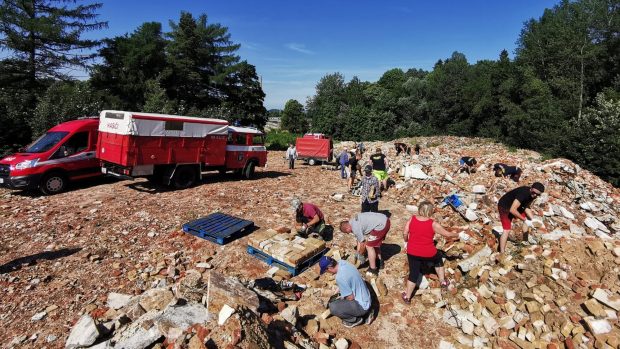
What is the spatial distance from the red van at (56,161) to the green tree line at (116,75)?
6210 millimetres

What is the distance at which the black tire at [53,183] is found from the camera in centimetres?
1008

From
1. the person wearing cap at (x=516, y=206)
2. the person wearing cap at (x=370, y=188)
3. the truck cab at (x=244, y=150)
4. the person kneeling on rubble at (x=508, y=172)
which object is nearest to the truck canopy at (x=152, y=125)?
the truck cab at (x=244, y=150)

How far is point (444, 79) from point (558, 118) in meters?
24.7

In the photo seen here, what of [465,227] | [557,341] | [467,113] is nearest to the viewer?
[557,341]

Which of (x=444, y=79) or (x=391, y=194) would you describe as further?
(x=444, y=79)

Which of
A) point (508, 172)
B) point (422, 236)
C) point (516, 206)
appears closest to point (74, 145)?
point (422, 236)

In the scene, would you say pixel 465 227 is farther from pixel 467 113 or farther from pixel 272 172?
pixel 467 113

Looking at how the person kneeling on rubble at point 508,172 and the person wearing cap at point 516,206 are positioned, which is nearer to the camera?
the person wearing cap at point 516,206

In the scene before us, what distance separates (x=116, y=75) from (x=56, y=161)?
20393 millimetres

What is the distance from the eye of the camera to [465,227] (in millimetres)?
7906

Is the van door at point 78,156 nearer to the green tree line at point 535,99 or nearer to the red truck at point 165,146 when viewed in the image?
the red truck at point 165,146

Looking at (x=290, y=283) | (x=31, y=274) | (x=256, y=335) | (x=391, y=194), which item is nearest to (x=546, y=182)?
(x=391, y=194)

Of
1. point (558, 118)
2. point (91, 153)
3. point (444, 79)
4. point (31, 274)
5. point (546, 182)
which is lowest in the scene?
point (31, 274)

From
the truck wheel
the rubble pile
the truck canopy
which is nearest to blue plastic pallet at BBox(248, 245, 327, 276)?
the rubble pile
